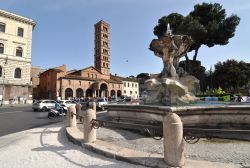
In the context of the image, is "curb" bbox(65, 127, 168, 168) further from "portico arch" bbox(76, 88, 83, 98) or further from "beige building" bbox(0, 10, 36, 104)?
"portico arch" bbox(76, 88, 83, 98)

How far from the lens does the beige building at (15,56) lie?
3781cm

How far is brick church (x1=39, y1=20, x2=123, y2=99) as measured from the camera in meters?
56.3

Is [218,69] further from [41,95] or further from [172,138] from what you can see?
[172,138]

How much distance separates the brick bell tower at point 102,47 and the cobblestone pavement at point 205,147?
210ft

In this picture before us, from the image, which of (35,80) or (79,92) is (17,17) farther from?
(35,80)

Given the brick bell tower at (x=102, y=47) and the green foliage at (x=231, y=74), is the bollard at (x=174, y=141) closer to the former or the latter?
the green foliage at (x=231, y=74)

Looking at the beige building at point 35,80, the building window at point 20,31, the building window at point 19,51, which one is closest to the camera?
the building window at point 19,51

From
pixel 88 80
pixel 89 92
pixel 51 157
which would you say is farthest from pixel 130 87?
pixel 51 157

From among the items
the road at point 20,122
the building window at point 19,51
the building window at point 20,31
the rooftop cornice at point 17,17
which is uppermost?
the rooftop cornice at point 17,17

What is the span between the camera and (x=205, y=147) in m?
5.76

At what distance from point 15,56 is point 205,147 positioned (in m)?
41.7

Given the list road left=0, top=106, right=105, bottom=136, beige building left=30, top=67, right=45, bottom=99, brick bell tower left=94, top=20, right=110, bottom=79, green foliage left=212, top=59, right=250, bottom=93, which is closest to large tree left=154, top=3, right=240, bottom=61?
road left=0, top=106, right=105, bottom=136

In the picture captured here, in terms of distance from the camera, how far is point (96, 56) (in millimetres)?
73375

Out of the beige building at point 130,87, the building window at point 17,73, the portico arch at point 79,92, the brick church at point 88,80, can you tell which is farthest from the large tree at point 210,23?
the beige building at point 130,87
